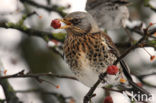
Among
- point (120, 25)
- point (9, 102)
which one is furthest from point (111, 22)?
point (9, 102)

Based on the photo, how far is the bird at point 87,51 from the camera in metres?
3.36

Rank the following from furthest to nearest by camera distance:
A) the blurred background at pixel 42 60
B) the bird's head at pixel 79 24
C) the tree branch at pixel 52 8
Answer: the blurred background at pixel 42 60
the tree branch at pixel 52 8
the bird's head at pixel 79 24

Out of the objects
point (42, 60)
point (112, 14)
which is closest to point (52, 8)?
point (42, 60)

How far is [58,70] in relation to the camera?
18.8ft

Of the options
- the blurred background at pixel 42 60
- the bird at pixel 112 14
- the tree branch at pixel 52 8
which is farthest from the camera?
the bird at pixel 112 14

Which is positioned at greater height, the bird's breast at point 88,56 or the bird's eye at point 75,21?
the bird's eye at point 75,21

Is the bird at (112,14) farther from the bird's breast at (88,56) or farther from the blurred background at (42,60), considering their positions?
the bird's breast at (88,56)

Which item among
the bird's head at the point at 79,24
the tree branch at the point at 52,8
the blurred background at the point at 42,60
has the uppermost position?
the tree branch at the point at 52,8

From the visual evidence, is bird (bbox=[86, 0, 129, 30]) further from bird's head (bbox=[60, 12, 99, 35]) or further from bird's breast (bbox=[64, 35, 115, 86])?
bird's breast (bbox=[64, 35, 115, 86])

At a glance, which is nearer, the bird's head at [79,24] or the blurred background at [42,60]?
the bird's head at [79,24]

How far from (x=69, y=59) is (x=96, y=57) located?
0.35 m

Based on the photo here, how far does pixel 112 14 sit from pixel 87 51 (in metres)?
2.62

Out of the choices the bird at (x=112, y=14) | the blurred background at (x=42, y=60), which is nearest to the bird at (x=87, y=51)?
the blurred background at (x=42, y=60)

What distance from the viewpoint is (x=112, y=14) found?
5.88m
